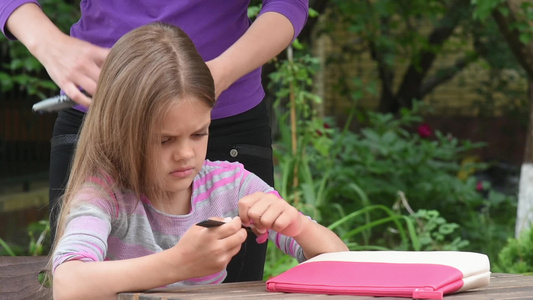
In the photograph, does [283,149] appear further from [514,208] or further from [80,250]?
[80,250]

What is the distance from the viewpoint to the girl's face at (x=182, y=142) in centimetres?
179

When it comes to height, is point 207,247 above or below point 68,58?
below

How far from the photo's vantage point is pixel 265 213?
1.74 metres

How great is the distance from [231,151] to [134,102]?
48 cm

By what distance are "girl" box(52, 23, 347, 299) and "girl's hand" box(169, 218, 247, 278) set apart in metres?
0.08

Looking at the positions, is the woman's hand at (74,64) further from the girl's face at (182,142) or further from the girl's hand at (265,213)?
the girl's hand at (265,213)

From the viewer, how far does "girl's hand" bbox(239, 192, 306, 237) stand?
1.73 m

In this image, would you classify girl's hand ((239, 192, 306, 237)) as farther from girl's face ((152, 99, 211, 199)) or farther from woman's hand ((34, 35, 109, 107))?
woman's hand ((34, 35, 109, 107))

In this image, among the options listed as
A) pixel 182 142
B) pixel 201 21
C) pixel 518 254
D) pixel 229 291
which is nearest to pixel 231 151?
pixel 201 21

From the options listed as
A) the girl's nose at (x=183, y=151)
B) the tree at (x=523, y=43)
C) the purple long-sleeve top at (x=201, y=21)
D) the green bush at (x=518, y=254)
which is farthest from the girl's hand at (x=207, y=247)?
the tree at (x=523, y=43)

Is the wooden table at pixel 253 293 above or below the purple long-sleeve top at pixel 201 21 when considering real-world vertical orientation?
below

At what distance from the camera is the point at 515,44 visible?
5188 mm

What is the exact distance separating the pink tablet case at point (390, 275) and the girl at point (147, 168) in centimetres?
14

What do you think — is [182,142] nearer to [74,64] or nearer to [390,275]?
[74,64]
